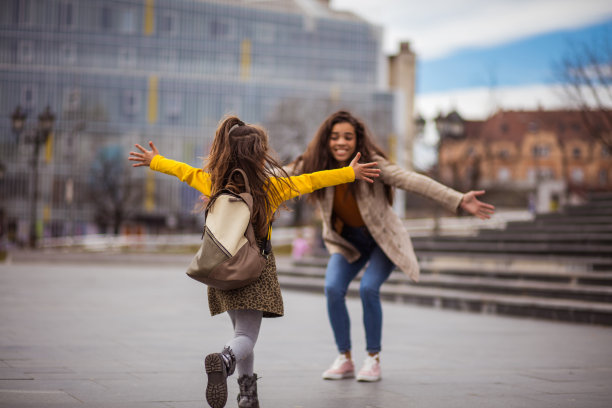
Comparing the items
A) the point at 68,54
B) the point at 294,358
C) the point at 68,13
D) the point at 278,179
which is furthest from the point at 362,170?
the point at 68,13

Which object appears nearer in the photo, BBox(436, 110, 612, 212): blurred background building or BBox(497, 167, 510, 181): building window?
BBox(436, 110, 612, 212): blurred background building

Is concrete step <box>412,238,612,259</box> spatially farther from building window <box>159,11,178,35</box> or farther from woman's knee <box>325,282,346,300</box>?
building window <box>159,11,178,35</box>

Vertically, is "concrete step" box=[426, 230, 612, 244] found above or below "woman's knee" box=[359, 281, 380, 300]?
above

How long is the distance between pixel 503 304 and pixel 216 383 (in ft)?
26.0

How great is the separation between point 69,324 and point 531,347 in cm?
497

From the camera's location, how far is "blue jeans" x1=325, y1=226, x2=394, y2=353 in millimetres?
5723

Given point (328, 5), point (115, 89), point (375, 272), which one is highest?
point (328, 5)

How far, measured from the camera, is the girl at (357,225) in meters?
5.70

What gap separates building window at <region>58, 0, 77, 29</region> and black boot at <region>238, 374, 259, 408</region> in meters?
81.7

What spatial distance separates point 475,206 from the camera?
540 cm

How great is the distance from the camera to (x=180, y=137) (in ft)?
259

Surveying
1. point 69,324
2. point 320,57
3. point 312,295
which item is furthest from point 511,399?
point 320,57

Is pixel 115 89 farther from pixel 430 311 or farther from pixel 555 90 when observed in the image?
pixel 430 311

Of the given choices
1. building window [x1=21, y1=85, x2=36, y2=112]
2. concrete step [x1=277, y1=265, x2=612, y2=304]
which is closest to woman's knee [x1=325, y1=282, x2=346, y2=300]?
concrete step [x1=277, y1=265, x2=612, y2=304]
